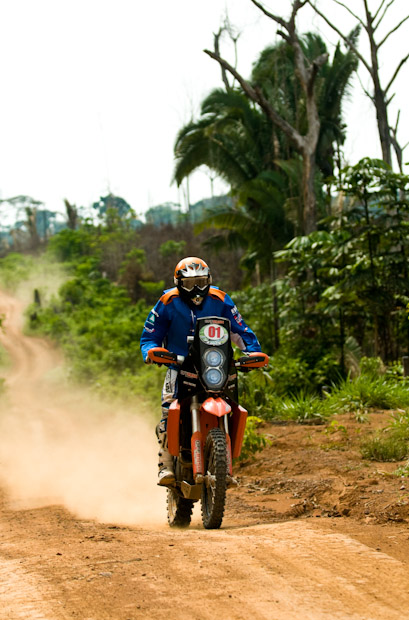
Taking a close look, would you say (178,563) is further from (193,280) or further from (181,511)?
(193,280)

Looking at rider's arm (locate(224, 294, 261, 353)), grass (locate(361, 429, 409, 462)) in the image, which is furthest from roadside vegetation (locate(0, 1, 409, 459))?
rider's arm (locate(224, 294, 261, 353))

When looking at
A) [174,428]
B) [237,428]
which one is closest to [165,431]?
[174,428]

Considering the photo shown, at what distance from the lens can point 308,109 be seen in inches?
740

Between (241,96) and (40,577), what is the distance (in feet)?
72.1

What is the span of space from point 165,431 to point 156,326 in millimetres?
852

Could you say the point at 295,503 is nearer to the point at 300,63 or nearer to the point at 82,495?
the point at 82,495

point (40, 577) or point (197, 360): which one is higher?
point (197, 360)

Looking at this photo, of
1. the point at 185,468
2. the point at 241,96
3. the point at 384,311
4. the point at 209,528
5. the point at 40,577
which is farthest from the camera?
the point at 241,96

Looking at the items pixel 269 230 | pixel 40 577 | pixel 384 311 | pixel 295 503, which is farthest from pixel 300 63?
pixel 40 577

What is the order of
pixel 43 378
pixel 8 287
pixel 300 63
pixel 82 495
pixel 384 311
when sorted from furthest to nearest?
→ pixel 8 287, pixel 43 378, pixel 300 63, pixel 384 311, pixel 82 495

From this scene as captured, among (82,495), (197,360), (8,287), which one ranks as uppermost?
(8,287)

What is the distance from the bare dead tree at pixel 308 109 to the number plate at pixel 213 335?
42.1ft

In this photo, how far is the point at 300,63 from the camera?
741 inches

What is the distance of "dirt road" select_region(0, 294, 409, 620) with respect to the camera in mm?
3469
